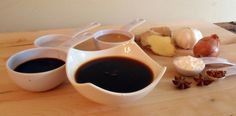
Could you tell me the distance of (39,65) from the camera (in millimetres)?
471

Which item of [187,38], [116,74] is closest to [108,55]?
[116,74]

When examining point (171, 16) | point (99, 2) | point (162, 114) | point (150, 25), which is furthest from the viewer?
point (171, 16)

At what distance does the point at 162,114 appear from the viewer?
412 millimetres

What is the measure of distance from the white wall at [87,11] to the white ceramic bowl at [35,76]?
45 cm

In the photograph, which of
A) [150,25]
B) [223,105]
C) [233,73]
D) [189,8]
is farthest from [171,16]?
[223,105]

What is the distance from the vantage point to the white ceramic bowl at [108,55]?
0.36 m

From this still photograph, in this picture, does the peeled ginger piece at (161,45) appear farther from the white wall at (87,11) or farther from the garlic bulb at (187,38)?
the white wall at (87,11)

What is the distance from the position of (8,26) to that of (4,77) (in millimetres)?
463

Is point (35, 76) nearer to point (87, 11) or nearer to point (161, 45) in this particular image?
point (161, 45)

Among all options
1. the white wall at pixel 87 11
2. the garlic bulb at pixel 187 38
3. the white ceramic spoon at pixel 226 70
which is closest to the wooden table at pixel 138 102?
the white ceramic spoon at pixel 226 70

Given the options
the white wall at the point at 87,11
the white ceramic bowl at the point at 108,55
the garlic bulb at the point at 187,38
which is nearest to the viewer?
the white ceramic bowl at the point at 108,55

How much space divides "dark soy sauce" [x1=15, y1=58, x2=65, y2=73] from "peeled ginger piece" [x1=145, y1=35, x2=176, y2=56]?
247mm

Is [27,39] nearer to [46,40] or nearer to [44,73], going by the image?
→ [46,40]

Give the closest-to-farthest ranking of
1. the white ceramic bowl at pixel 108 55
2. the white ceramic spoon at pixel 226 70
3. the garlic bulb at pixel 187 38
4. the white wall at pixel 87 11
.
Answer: the white ceramic bowl at pixel 108 55 → the white ceramic spoon at pixel 226 70 → the garlic bulb at pixel 187 38 → the white wall at pixel 87 11
